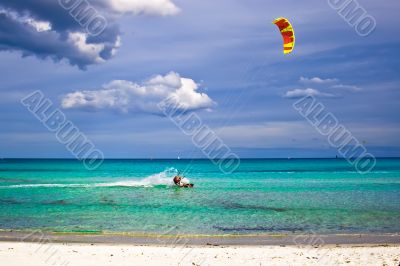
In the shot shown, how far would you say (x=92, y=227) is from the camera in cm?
1933

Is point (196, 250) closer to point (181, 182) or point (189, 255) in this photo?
point (189, 255)

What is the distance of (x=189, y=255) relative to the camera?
13.2 m

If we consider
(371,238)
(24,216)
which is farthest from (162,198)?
(371,238)

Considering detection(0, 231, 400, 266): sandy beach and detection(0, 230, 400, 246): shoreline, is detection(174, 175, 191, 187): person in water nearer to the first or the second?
detection(0, 230, 400, 246): shoreline

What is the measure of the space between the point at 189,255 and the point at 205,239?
329cm

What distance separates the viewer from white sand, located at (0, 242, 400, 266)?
12172 mm

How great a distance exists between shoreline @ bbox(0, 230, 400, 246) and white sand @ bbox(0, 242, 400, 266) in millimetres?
911

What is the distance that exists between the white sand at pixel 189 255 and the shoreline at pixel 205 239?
91 cm

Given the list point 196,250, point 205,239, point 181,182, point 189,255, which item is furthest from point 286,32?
point 181,182

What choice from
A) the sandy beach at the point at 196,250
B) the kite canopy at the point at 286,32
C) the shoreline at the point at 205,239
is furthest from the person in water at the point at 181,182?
the sandy beach at the point at 196,250

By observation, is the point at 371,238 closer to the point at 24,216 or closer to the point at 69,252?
the point at 69,252

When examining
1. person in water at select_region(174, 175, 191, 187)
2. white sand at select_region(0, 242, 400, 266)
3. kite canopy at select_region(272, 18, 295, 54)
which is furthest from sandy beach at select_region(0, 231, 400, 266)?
person in water at select_region(174, 175, 191, 187)

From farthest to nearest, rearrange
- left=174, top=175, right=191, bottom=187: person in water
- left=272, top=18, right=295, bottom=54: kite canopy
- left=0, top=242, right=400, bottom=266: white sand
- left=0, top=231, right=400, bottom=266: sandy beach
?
left=174, top=175, right=191, bottom=187: person in water, left=272, top=18, right=295, bottom=54: kite canopy, left=0, top=231, right=400, bottom=266: sandy beach, left=0, top=242, right=400, bottom=266: white sand

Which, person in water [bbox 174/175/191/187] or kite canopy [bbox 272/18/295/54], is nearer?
kite canopy [bbox 272/18/295/54]
